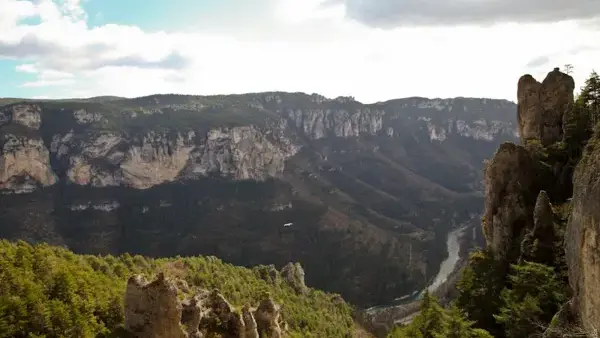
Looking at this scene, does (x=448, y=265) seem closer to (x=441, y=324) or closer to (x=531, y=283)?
(x=441, y=324)

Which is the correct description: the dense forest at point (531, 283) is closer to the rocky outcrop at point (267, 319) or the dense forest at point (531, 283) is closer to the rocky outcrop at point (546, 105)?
the rocky outcrop at point (546, 105)

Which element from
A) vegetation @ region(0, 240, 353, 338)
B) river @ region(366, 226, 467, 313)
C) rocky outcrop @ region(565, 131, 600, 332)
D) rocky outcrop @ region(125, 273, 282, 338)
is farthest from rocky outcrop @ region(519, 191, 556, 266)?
river @ region(366, 226, 467, 313)

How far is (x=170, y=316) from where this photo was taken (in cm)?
2944

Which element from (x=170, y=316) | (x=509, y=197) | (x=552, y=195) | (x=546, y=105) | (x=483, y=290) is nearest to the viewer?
(x=170, y=316)

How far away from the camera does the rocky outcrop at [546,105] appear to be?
156 ft

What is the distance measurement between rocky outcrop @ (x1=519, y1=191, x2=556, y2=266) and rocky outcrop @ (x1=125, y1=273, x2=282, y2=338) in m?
19.5

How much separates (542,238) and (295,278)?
66.7 m

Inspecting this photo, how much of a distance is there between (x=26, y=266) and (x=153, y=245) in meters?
160

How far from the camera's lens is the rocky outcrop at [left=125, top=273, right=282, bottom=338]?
29.5 m

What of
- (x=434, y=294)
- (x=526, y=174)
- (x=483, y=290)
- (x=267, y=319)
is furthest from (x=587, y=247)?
(x=434, y=294)

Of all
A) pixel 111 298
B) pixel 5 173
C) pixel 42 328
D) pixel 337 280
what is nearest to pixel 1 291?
pixel 42 328

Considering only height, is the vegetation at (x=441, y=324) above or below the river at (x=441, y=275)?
above

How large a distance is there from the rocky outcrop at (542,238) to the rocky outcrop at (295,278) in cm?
6261

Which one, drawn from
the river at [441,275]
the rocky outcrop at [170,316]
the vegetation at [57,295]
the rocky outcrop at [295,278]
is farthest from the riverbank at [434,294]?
the rocky outcrop at [170,316]
